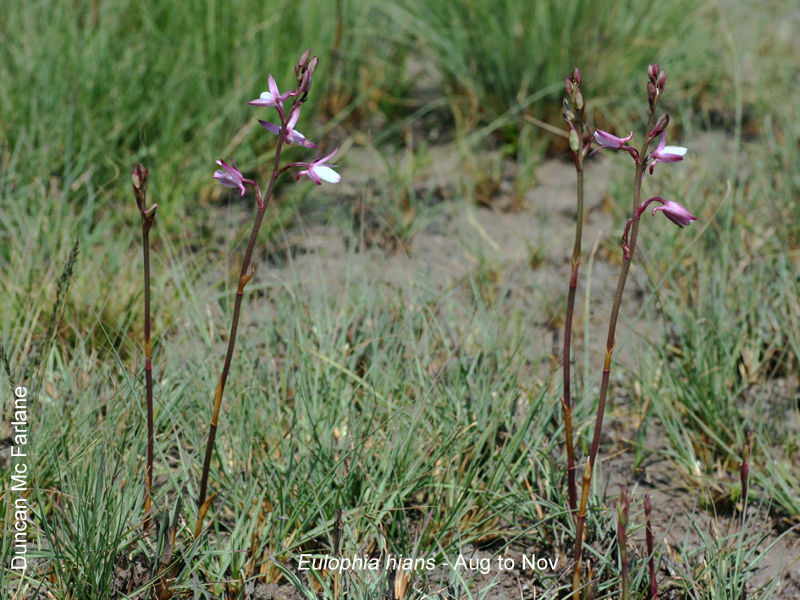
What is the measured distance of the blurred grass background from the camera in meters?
1.91

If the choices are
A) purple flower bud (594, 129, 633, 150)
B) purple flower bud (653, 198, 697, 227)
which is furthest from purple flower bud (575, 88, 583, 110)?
purple flower bud (653, 198, 697, 227)

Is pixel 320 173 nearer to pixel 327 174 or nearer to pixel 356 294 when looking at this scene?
pixel 327 174

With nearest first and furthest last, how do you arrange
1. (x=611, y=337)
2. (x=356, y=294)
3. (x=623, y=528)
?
(x=623, y=528), (x=611, y=337), (x=356, y=294)

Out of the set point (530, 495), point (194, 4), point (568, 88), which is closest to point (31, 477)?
point (530, 495)

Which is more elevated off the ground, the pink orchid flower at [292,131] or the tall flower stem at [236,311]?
the pink orchid flower at [292,131]

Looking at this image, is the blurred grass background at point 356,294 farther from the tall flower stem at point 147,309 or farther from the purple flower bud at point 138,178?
the purple flower bud at point 138,178

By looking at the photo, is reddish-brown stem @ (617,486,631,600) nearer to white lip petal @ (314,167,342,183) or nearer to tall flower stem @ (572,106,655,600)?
tall flower stem @ (572,106,655,600)

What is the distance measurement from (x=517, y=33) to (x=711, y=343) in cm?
183

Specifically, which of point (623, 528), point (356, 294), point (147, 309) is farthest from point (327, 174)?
point (356, 294)

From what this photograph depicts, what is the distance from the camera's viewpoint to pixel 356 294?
2.67 metres

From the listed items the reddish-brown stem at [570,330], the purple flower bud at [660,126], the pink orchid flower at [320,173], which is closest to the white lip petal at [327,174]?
the pink orchid flower at [320,173]

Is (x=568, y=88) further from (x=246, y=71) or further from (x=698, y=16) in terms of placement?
(x=698, y=16)

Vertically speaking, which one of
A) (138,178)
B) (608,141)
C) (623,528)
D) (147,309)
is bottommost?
(623,528)

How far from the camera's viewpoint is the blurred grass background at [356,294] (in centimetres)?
191
